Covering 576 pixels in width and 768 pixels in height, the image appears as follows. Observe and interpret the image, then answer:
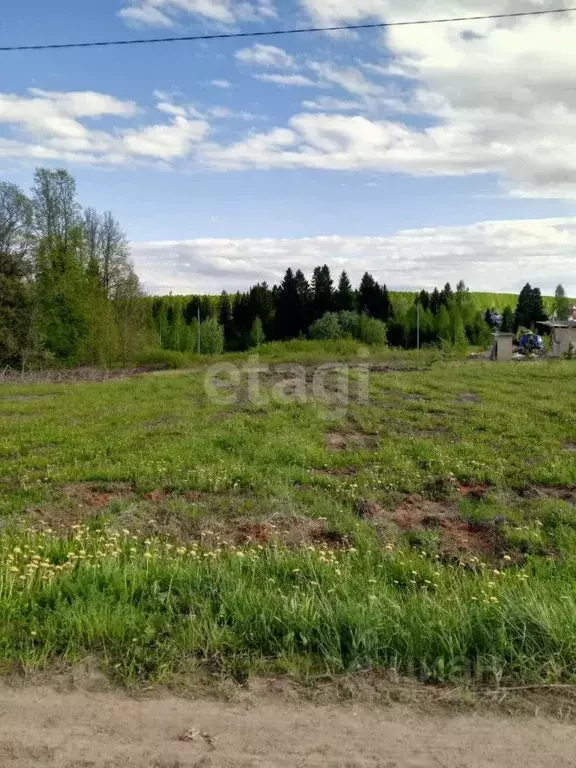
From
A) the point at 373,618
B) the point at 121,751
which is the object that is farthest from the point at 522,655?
the point at 121,751

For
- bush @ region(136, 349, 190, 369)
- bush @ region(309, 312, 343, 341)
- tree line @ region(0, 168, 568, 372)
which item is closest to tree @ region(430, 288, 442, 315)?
tree line @ region(0, 168, 568, 372)

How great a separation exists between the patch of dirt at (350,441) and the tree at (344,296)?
→ 53.6 m

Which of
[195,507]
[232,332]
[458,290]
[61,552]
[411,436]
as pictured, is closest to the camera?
[61,552]

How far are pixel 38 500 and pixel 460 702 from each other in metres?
6.36

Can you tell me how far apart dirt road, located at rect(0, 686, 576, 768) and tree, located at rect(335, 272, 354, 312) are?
63.9 meters

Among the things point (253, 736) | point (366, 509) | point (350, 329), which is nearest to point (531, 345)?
point (350, 329)

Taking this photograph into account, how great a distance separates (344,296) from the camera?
66938 mm

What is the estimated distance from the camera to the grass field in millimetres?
3287

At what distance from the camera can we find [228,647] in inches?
131

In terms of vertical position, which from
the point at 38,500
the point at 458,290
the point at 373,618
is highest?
the point at 458,290

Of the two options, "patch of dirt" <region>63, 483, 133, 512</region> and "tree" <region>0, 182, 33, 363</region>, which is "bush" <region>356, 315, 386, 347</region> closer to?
"tree" <region>0, 182, 33, 363</region>

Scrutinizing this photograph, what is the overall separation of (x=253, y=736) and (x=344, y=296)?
6543cm

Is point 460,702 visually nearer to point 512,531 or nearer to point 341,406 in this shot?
point 512,531

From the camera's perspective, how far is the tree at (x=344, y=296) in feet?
218
